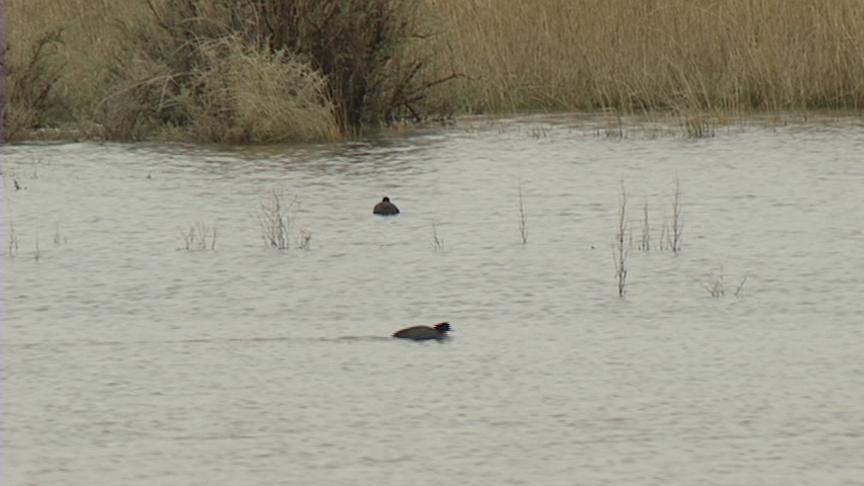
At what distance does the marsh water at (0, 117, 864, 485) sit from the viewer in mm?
6531

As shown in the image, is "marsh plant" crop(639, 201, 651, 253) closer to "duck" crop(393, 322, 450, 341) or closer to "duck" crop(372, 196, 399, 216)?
"duck" crop(372, 196, 399, 216)

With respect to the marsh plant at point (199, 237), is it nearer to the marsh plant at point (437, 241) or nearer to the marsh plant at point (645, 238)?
the marsh plant at point (437, 241)

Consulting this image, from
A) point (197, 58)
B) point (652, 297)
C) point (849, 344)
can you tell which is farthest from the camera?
point (197, 58)

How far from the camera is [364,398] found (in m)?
7.39

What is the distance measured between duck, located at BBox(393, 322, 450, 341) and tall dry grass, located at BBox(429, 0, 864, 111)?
30.1 feet

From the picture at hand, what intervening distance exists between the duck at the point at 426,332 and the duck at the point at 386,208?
11.9 feet

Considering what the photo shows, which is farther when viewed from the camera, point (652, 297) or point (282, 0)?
point (282, 0)

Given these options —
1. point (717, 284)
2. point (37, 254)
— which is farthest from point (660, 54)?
point (717, 284)

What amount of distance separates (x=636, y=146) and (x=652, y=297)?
614 centimetres

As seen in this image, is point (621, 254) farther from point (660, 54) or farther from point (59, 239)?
point (660, 54)

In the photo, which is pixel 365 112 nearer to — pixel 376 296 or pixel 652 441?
pixel 376 296

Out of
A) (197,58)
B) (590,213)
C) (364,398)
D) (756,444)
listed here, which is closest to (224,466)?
(364,398)

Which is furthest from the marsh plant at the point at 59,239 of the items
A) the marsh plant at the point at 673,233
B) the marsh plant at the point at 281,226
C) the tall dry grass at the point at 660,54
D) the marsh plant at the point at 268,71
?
the tall dry grass at the point at 660,54

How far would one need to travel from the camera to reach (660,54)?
18.2 m
